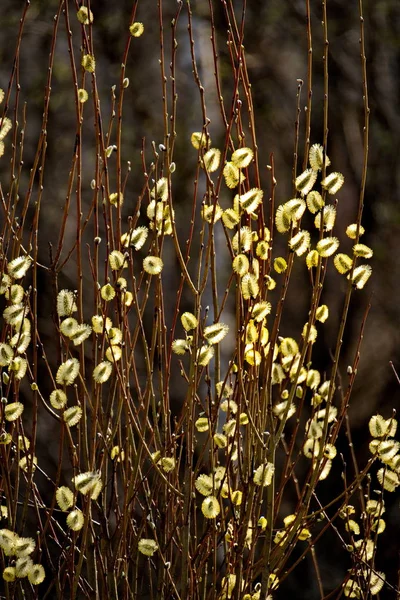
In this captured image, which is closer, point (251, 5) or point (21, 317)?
point (21, 317)

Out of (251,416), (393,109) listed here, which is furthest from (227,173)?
(393,109)

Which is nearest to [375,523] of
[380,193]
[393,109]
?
[380,193]

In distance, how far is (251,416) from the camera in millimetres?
1339

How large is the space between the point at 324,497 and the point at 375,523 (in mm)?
1397

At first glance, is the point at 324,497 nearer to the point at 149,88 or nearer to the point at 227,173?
the point at 149,88

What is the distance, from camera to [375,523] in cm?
156

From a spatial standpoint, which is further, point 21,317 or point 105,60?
point 105,60

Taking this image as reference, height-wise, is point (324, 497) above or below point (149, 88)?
below

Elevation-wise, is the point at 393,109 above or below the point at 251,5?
below

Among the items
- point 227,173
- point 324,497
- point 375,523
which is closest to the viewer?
point 227,173

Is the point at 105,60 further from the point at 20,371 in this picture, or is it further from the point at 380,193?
the point at 20,371

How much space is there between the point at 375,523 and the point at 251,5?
2.20 m

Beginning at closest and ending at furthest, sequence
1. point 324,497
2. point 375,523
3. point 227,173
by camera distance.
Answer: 1. point 227,173
2. point 375,523
3. point 324,497

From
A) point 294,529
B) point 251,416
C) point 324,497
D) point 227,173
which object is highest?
point 227,173
